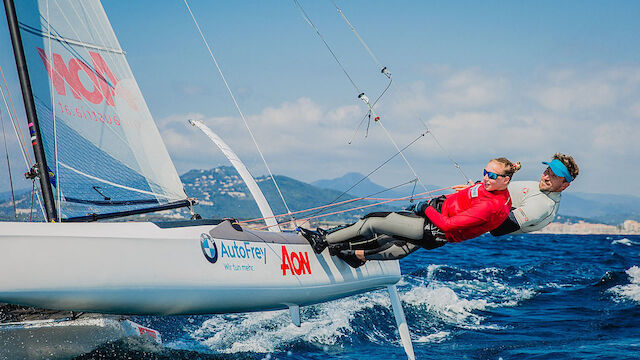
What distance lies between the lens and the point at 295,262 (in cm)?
Answer: 484

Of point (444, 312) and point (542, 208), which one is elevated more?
point (542, 208)

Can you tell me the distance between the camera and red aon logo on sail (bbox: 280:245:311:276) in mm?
4738

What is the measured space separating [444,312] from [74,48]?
5386 millimetres

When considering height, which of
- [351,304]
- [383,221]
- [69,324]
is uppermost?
[69,324]

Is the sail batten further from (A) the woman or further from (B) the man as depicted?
(B) the man

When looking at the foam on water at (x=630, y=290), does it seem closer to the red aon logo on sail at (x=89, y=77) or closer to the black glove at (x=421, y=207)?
the black glove at (x=421, y=207)

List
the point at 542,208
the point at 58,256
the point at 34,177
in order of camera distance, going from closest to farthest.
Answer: the point at 58,256 → the point at 542,208 → the point at 34,177

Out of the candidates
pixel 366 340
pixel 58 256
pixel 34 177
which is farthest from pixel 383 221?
pixel 34 177

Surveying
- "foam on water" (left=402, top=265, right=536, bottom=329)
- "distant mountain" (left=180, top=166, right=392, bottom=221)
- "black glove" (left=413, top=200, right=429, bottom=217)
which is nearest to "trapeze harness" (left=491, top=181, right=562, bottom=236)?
"black glove" (left=413, top=200, right=429, bottom=217)

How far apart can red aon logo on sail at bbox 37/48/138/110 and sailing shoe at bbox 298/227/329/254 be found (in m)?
2.03

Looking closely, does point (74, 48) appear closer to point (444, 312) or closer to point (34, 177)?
point (34, 177)

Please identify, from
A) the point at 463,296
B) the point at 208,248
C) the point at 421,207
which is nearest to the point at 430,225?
the point at 421,207

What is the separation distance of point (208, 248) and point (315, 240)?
117 cm

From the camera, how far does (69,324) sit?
4730 millimetres
